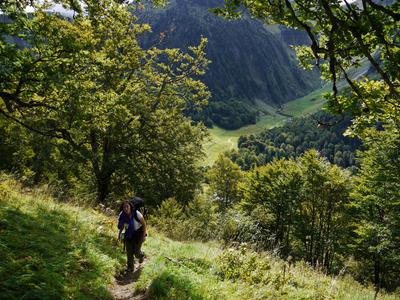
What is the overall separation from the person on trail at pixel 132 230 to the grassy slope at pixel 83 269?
0.49 metres

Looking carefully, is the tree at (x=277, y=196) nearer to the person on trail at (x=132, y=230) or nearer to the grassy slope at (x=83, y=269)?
the person on trail at (x=132, y=230)

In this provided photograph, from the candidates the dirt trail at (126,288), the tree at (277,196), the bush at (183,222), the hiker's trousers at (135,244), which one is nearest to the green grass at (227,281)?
the dirt trail at (126,288)

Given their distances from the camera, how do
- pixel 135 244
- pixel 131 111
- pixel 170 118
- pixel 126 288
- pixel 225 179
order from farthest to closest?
pixel 225 179 → pixel 170 118 → pixel 131 111 → pixel 135 244 → pixel 126 288

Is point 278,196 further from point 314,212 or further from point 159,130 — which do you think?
point 159,130

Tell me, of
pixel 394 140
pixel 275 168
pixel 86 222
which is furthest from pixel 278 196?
pixel 86 222

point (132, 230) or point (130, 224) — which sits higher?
point (130, 224)

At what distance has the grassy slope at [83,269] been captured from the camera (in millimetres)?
6719

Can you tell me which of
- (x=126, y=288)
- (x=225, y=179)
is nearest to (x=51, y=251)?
(x=126, y=288)

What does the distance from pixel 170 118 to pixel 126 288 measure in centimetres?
1644

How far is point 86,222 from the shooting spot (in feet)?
39.8

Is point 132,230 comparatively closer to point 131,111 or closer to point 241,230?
point 241,230

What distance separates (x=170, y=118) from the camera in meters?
24.0

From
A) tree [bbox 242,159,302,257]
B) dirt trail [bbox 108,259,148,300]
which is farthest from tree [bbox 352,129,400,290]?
dirt trail [bbox 108,259,148,300]

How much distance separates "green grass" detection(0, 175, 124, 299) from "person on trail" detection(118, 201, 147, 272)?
0.49 meters
